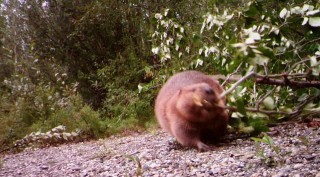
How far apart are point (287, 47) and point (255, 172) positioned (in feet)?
2.44

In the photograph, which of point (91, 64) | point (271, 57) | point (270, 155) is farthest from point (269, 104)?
point (91, 64)

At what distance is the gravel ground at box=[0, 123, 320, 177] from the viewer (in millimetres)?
2104

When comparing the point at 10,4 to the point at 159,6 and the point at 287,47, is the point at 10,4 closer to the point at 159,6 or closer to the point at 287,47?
the point at 159,6

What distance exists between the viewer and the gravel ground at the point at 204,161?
2.10 metres

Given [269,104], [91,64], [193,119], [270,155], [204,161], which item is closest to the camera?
[269,104]

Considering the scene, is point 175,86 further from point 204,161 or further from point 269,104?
point 269,104

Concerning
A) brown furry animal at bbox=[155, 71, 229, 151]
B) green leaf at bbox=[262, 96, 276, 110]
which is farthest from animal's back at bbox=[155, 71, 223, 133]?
green leaf at bbox=[262, 96, 276, 110]

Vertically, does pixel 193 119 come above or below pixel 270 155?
above

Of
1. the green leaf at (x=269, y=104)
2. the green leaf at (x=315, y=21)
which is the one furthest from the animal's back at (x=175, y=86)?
the green leaf at (x=269, y=104)

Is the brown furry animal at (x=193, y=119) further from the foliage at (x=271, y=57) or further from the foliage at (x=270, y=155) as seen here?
the foliage at (x=270, y=155)

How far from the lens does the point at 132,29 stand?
741 cm

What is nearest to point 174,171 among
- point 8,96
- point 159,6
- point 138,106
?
point 138,106

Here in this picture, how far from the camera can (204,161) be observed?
8.25ft

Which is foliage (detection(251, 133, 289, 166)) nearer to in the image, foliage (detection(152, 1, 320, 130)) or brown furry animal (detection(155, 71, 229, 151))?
foliage (detection(152, 1, 320, 130))
